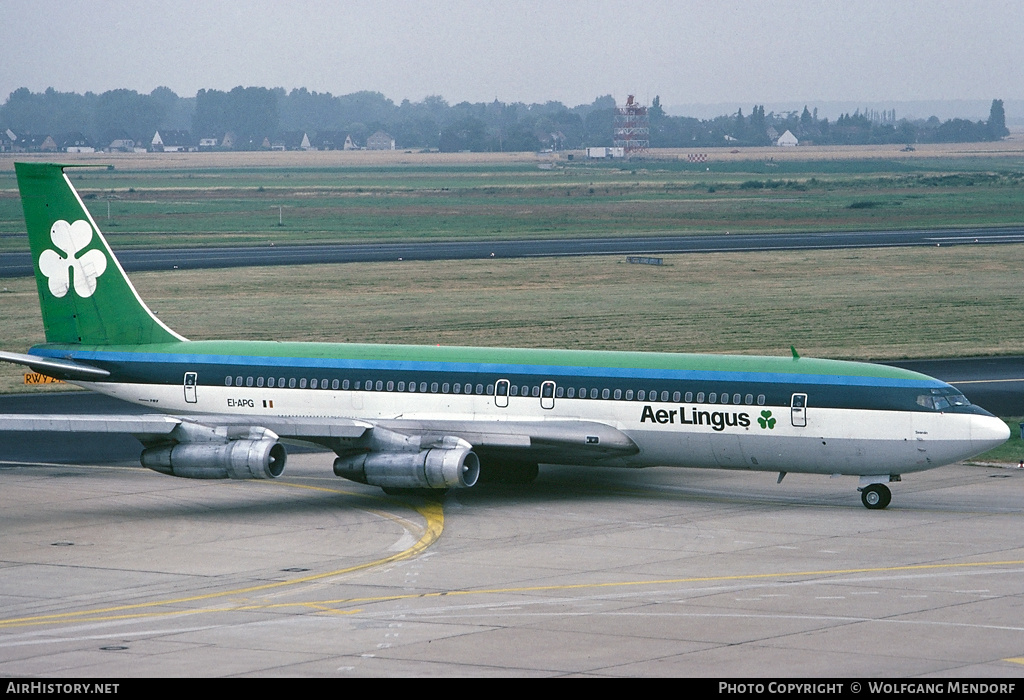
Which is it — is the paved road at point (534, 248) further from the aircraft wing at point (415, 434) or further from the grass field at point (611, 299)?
the aircraft wing at point (415, 434)

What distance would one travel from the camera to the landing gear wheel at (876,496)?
40156 mm

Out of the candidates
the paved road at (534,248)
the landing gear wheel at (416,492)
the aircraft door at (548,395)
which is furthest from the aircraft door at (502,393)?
the paved road at (534,248)

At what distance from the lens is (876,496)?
1585 inches

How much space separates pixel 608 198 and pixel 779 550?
15878 cm

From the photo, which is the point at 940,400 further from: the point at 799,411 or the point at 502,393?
the point at 502,393

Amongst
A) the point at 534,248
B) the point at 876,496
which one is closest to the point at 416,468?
the point at 876,496

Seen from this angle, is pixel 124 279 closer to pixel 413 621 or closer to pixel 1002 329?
pixel 413 621

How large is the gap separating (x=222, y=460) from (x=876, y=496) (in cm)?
1841

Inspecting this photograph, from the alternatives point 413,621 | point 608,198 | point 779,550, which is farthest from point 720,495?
point 608,198

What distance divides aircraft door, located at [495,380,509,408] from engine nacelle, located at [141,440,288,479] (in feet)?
22.8

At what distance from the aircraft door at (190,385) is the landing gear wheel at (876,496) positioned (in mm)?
21232

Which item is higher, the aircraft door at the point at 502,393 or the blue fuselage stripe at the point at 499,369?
the blue fuselage stripe at the point at 499,369

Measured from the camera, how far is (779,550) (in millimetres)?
34625

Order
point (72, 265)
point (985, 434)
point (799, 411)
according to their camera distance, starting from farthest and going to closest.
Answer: point (72, 265), point (799, 411), point (985, 434)
